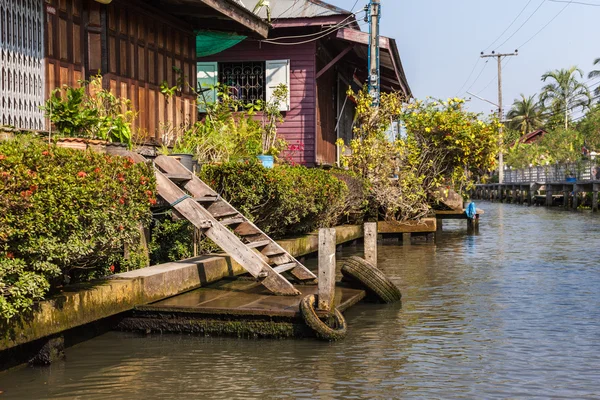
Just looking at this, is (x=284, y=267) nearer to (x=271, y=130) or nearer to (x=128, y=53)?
(x=128, y=53)

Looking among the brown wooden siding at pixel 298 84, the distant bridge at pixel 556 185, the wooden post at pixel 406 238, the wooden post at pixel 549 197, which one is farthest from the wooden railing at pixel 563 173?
the wooden post at pixel 406 238

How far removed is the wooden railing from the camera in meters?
49.7

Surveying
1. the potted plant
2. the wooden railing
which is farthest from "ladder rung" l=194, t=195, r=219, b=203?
the wooden railing

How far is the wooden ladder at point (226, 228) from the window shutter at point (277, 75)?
12.8 m

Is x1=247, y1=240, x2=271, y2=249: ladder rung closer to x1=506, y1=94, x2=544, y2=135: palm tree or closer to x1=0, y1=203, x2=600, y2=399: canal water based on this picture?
x1=0, y1=203, x2=600, y2=399: canal water

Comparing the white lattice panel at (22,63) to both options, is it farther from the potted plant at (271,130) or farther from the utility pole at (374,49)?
the utility pole at (374,49)

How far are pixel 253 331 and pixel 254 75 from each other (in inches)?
642

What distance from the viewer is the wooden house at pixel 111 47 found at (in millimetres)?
12617

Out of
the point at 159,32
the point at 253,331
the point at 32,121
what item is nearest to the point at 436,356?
the point at 253,331

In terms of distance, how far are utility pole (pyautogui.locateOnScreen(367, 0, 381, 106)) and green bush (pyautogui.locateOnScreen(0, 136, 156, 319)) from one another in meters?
15.7

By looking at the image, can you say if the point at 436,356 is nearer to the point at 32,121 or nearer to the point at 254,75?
the point at 32,121

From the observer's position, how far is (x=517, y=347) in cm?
933

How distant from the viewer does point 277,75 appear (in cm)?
2480

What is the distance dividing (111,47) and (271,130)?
5102 mm
